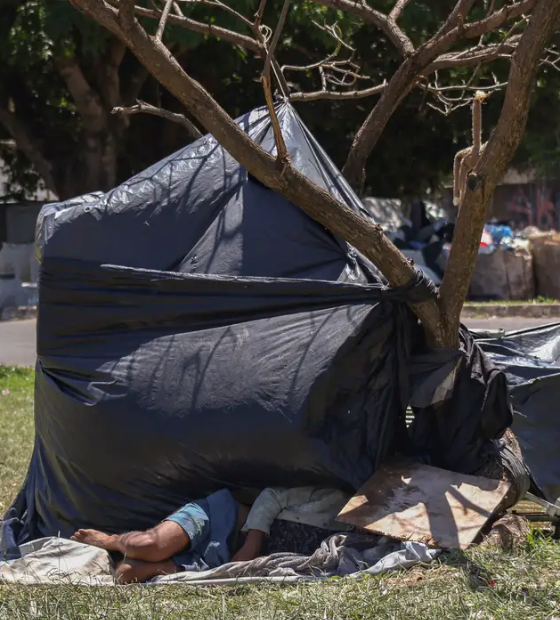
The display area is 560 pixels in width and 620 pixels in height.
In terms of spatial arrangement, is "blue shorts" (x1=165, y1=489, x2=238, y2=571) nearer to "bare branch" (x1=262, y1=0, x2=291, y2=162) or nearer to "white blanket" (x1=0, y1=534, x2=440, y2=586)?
"white blanket" (x1=0, y1=534, x2=440, y2=586)

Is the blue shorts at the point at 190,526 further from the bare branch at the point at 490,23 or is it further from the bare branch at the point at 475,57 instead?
the bare branch at the point at 475,57

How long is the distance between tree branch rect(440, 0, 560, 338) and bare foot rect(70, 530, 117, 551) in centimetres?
149

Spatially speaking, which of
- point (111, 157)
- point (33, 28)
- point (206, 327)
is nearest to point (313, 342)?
point (206, 327)

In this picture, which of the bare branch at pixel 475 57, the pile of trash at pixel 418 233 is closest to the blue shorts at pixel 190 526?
the bare branch at pixel 475 57

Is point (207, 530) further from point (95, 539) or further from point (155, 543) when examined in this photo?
point (95, 539)

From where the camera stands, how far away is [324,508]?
365 cm

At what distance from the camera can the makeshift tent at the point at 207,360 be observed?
361 cm

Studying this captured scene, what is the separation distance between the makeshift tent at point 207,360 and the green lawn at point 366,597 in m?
0.54

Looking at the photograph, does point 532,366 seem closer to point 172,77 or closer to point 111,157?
point 172,77

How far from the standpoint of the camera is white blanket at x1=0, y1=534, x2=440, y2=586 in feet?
10.7

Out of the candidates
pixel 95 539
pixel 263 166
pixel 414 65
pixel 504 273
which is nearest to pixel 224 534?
pixel 95 539

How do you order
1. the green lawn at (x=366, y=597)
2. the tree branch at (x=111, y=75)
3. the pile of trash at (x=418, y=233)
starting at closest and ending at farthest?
the green lawn at (x=366, y=597) < the pile of trash at (x=418, y=233) < the tree branch at (x=111, y=75)

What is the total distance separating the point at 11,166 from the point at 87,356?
15822 millimetres

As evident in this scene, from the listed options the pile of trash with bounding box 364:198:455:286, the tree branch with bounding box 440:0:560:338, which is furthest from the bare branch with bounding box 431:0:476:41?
the pile of trash with bounding box 364:198:455:286
